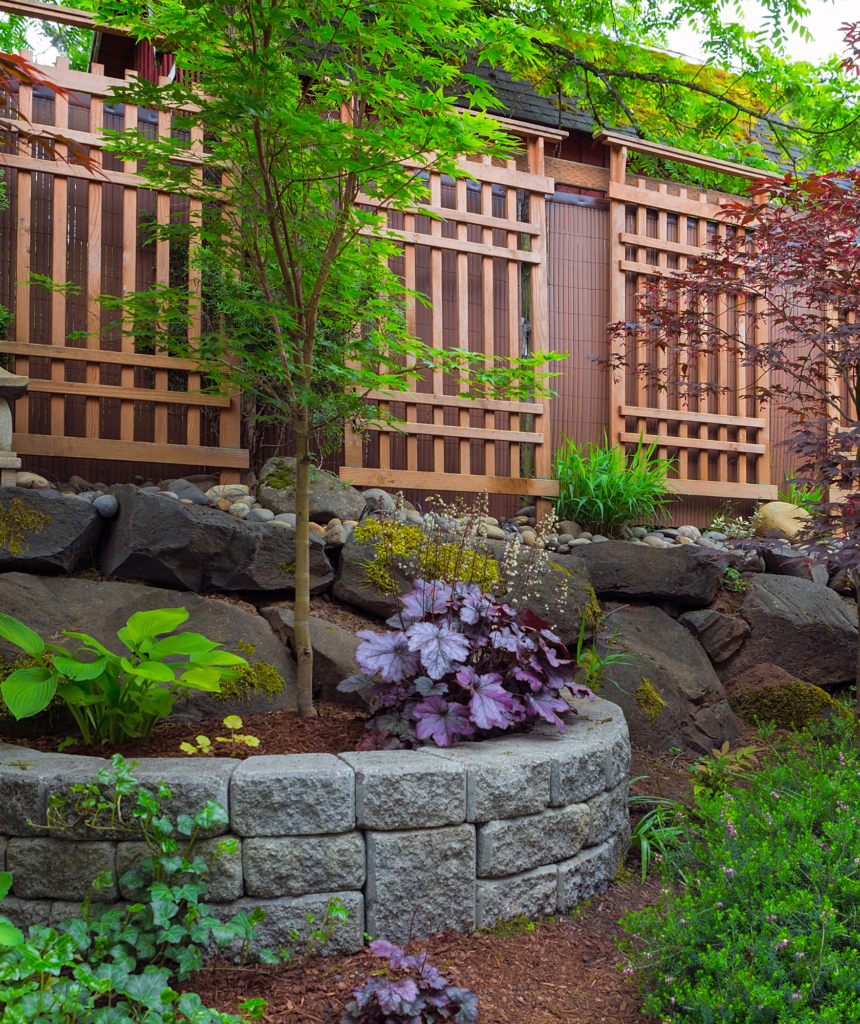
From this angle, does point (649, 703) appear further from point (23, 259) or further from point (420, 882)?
point (23, 259)

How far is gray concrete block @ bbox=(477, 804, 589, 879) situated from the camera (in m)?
2.38

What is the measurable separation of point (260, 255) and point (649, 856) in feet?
8.73

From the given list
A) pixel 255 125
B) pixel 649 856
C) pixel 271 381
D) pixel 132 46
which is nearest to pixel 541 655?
pixel 649 856

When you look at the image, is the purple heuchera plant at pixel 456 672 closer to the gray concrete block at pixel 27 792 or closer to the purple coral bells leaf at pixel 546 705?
the purple coral bells leaf at pixel 546 705

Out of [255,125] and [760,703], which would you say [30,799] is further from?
[760,703]

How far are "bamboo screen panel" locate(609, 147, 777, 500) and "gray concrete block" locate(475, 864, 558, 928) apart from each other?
349 centimetres

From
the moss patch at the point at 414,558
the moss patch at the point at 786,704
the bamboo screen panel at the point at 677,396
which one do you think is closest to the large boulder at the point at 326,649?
the moss patch at the point at 414,558

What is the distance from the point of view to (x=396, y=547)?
380cm

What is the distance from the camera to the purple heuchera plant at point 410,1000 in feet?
6.07

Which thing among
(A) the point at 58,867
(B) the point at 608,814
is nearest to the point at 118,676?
(A) the point at 58,867

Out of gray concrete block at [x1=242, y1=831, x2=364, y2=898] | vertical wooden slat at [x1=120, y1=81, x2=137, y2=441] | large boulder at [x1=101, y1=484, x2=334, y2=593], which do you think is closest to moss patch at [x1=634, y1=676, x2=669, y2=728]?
large boulder at [x1=101, y1=484, x2=334, y2=593]

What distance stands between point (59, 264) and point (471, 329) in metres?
2.54

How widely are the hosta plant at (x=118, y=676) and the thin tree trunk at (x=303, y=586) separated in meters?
0.32

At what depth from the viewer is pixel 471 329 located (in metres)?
5.43
